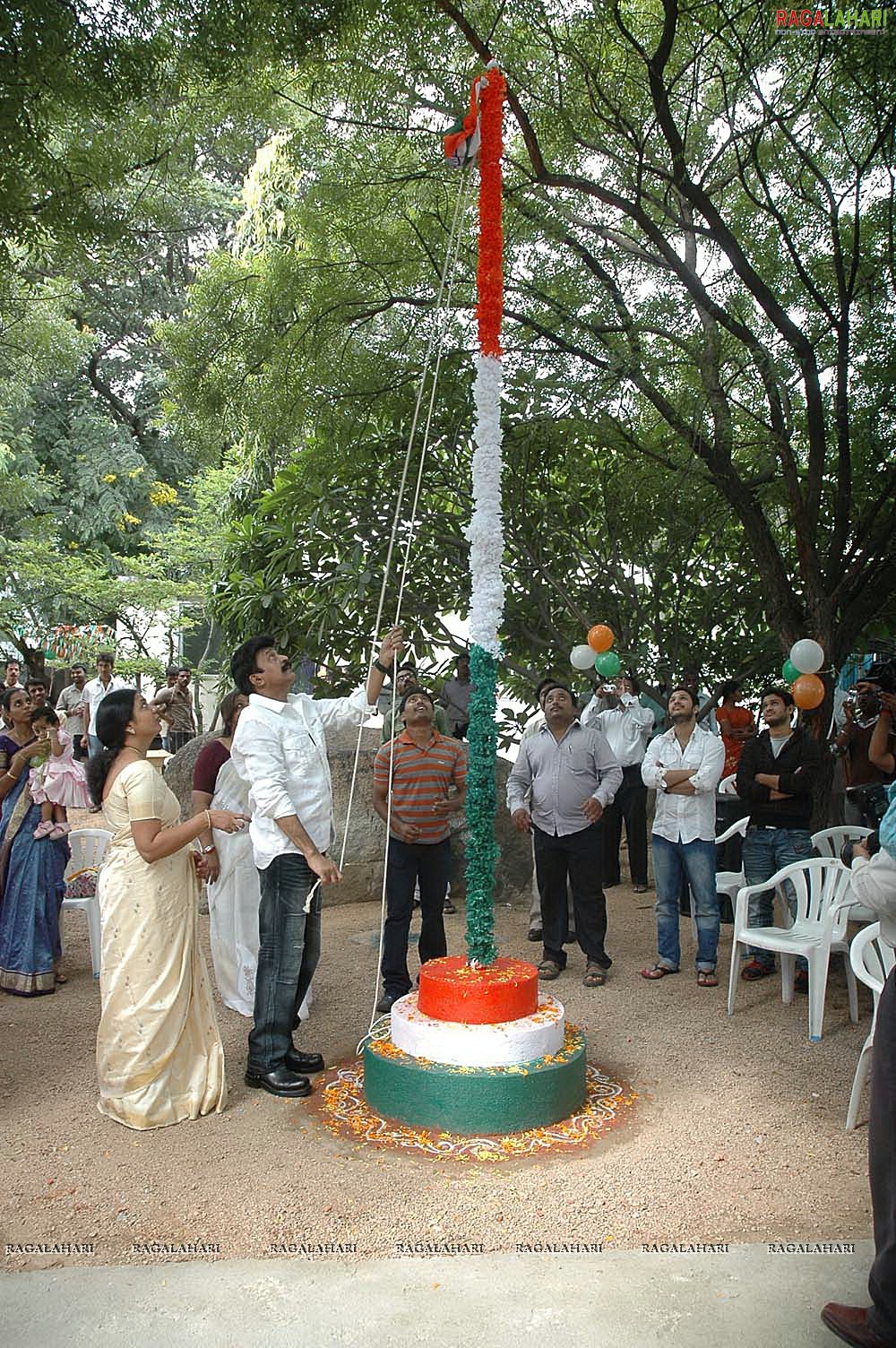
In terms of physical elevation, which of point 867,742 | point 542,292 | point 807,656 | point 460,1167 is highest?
point 542,292

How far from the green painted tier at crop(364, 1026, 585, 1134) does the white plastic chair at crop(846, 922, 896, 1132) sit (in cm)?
109

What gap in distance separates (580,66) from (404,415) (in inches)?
118

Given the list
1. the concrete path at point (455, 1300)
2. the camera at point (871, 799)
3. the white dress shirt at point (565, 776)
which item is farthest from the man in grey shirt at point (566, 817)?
the concrete path at point (455, 1300)

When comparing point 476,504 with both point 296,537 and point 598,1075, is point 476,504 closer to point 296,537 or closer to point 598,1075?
point 598,1075

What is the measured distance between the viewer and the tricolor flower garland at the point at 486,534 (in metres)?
4.88

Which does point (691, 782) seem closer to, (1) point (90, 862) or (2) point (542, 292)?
(2) point (542, 292)

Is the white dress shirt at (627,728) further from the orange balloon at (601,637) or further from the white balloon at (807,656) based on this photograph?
the white balloon at (807,656)

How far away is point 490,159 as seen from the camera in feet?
16.1

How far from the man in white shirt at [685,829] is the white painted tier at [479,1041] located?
213 centimetres

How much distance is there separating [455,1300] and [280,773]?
7.11 feet

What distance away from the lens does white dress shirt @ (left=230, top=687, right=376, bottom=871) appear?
4.70m

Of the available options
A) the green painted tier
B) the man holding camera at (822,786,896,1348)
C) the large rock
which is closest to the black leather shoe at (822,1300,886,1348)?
the man holding camera at (822,786,896,1348)

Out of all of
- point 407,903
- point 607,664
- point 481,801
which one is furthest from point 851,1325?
point 607,664

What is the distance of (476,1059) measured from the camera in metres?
4.52
